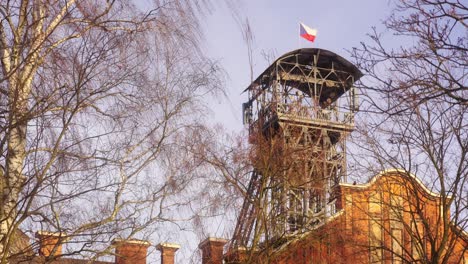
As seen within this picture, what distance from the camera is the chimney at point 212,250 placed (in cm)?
2278

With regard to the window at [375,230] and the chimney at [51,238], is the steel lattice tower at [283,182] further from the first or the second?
the chimney at [51,238]

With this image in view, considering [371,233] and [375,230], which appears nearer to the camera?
[371,233]

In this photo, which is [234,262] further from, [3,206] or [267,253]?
[3,206]

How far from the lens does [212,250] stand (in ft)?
76.8

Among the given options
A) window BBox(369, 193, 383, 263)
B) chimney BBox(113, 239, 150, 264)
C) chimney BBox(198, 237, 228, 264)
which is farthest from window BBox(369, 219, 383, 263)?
chimney BBox(113, 239, 150, 264)

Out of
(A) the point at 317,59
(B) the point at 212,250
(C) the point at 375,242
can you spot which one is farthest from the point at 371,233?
(A) the point at 317,59

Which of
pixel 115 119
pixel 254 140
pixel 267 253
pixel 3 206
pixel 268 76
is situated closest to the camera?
pixel 3 206

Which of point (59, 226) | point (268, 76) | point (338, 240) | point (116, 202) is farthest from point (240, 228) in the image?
point (268, 76)

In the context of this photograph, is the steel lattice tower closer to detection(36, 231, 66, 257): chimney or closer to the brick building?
the brick building

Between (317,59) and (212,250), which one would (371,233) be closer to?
(212,250)

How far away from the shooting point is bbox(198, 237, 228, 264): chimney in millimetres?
22781

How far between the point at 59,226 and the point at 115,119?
6.73ft

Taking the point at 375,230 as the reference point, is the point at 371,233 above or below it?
below

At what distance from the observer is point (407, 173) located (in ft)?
66.1
